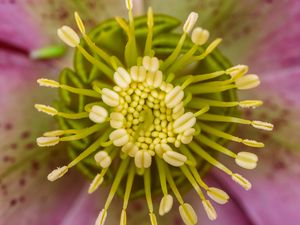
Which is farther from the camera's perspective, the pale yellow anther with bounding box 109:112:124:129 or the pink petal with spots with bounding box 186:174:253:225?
the pink petal with spots with bounding box 186:174:253:225

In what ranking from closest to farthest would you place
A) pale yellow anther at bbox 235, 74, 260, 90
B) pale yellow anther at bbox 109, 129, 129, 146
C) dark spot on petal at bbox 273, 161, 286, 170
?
pale yellow anther at bbox 109, 129, 129, 146
pale yellow anther at bbox 235, 74, 260, 90
dark spot on petal at bbox 273, 161, 286, 170

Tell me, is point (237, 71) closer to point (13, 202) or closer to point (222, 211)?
point (222, 211)

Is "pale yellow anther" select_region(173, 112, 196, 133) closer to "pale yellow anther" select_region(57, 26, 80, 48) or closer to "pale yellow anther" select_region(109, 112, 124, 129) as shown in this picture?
"pale yellow anther" select_region(109, 112, 124, 129)

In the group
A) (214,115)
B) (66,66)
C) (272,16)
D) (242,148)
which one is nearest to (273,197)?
(242,148)

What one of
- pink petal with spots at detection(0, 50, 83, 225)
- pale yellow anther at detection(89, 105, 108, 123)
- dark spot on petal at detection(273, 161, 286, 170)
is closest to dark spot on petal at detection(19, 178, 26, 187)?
pink petal with spots at detection(0, 50, 83, 225)

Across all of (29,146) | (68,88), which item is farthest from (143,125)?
(29,146)

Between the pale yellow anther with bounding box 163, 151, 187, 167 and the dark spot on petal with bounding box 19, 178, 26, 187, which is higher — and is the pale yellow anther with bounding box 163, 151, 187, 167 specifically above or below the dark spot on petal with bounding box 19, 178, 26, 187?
above
